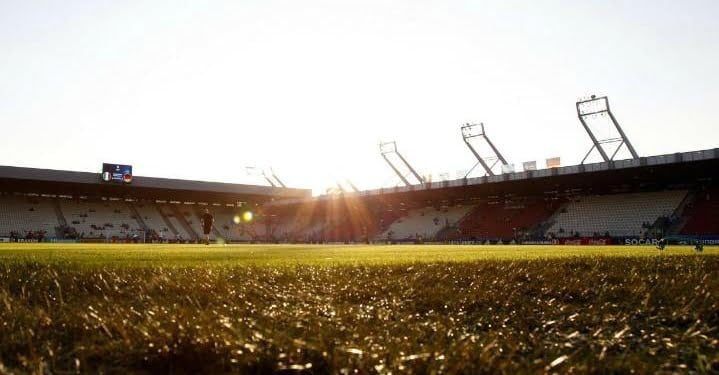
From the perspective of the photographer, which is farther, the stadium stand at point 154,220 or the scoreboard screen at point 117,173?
the stadium stand at point 154,220

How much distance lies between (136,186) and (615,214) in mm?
53868

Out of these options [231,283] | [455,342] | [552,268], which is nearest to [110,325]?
[231,283]

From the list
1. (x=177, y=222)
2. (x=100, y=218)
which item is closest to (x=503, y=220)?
(x=177, y=222)

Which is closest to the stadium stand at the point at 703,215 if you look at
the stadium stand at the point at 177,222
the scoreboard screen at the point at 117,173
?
the stadium stand at the point at 177,222

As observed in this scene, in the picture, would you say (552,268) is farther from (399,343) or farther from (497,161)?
(497,161)

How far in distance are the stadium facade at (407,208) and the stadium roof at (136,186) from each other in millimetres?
124

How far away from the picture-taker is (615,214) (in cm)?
5109

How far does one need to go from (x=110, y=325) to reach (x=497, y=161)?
6215 cm

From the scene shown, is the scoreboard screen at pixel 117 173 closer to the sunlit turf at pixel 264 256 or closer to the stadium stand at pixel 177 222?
the stadium stand at pixel 177 222

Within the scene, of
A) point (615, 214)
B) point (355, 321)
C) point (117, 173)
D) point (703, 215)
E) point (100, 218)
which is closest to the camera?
point (355, 321)

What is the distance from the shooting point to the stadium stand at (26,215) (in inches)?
2352

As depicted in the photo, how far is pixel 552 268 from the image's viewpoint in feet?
19.3

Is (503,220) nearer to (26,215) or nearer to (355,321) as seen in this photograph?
(26,215)

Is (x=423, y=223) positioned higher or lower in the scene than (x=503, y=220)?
lower
